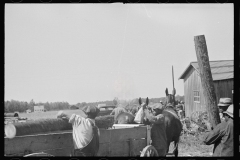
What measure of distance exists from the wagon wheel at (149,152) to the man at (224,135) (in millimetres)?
1391

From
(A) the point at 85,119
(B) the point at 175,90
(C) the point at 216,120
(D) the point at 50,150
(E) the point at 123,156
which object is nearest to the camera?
(D) the point at 50,150

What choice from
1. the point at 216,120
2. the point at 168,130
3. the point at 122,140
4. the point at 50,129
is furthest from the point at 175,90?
the point at 50,129

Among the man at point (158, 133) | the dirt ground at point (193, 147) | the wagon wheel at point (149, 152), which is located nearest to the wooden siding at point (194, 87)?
the dirt ground at point (193, 147)

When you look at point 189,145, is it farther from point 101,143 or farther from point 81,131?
point 81,131

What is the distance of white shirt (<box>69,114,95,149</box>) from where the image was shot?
5.09 meters

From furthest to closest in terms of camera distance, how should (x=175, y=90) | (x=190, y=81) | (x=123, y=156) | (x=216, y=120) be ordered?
(x=190, y=81) → (x=175, y=90) → (x=216, y=120) → (x=123, y=156)

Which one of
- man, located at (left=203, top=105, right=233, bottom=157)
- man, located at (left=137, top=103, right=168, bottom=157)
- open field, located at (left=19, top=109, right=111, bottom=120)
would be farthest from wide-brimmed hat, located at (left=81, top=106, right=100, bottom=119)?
man, located at (left=203, top=105, right=233, bottom=157)

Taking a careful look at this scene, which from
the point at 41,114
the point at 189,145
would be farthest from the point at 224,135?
the point at 189,145

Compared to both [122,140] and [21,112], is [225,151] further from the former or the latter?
[21,112]

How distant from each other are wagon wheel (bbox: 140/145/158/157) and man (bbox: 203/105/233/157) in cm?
139

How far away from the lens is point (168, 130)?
7410 millimetres

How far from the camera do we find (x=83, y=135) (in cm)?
516

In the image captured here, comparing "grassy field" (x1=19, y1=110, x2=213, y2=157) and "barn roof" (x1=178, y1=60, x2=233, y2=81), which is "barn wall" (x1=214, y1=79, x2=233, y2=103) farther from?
"grassy field" (x1=19, y1=110, x2=213, y2=157)

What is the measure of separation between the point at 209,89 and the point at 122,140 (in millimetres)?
2572
